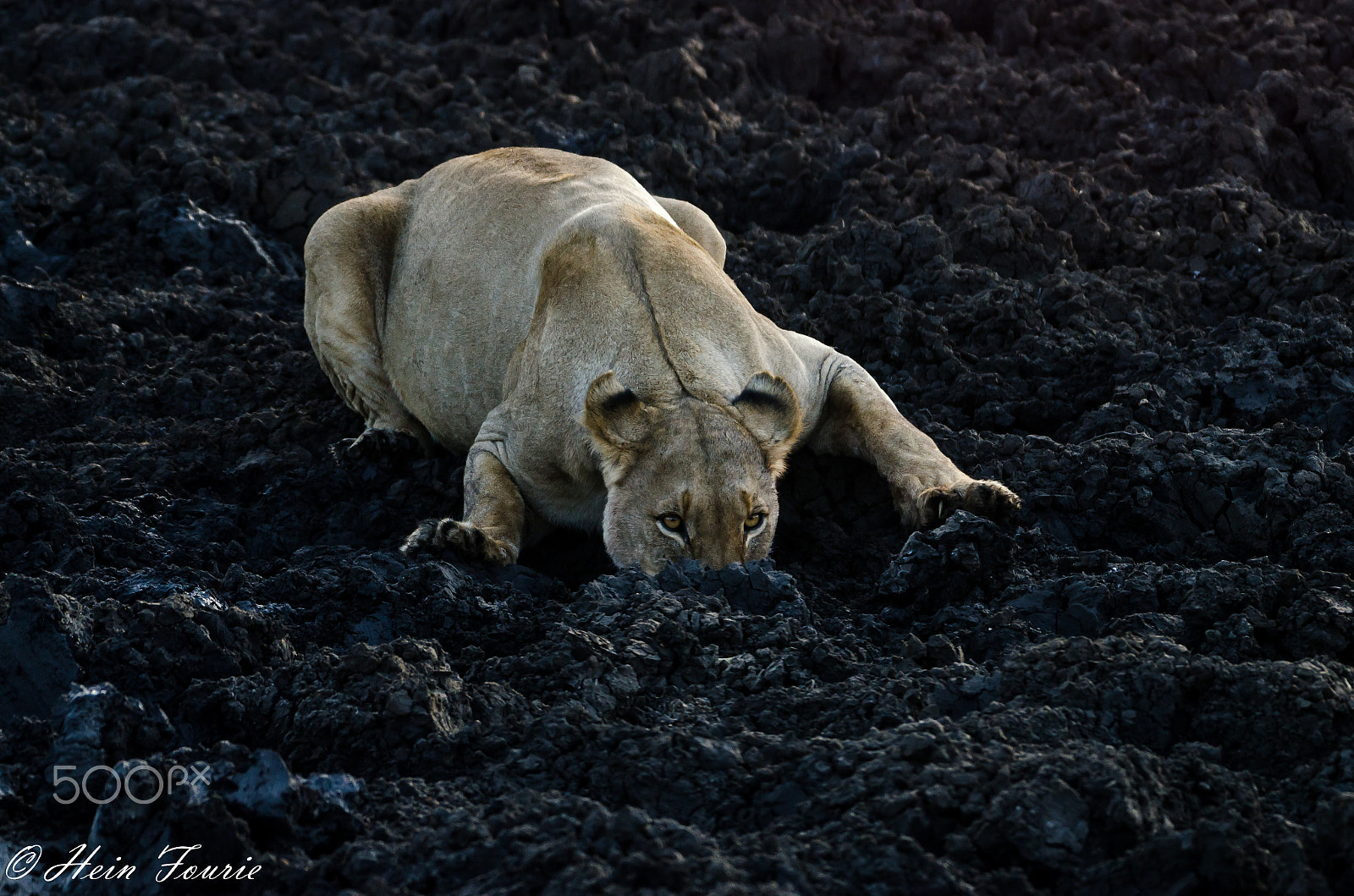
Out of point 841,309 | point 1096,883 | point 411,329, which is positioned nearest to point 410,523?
point 411,329

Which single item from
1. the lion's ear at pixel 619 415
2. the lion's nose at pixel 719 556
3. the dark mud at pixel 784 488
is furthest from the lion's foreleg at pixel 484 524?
the lion's nose at pixel 719 556

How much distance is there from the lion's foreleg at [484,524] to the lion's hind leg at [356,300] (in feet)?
4.16

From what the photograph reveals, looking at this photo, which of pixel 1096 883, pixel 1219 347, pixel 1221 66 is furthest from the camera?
pixel 1221 66

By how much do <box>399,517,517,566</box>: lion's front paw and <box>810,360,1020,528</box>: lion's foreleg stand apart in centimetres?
158

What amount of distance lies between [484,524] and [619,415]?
2.74ft

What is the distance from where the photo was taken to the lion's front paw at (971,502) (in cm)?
536

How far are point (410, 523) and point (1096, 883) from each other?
12.0 feet

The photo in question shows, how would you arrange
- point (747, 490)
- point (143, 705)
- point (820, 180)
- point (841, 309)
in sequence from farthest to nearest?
1. point (820, 180)
2. point (841, 309)
3. point (747, 490)
4. point (143, 705)

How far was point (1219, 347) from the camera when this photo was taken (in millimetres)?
6840

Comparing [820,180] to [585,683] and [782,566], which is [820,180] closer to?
[782,566]

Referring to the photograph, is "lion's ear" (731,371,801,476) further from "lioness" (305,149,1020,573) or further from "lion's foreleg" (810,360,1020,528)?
"lion's foreleg" (810,360,1020,528)

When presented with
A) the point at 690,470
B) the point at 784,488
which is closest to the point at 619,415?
the point at 690,470

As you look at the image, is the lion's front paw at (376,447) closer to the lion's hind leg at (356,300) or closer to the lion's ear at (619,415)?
the lion's hind leg at (356,300)

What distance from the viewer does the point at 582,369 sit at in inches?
217
